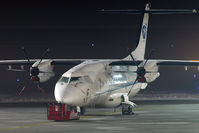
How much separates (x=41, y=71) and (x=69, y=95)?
19.7 feet

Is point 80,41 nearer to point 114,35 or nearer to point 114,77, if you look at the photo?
point 114,35

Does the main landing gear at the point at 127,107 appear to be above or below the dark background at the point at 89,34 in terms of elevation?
below

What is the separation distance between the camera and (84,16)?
75312 millimetres

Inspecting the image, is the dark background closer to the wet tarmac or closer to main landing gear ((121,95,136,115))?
main landing gear ((121,95,136,115))

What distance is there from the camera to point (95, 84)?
108 ft

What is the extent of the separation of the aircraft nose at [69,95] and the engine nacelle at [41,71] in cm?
411

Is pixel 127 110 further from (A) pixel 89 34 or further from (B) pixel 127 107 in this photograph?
(A) pixel 89 34

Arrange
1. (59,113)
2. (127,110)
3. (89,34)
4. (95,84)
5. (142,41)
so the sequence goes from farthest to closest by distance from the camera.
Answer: (89,34) → (142,41) → (127,110) → (95,84) → (59,113)

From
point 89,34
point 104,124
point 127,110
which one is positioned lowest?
point 104,124

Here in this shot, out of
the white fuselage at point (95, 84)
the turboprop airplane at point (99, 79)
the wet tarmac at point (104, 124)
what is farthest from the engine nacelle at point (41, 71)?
the wet tarmac at point (104, 124)

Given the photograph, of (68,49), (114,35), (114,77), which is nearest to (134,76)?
(114,77)

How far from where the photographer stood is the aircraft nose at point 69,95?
30.4 m

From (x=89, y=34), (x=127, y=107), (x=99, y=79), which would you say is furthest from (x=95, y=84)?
(x=89, y=34)

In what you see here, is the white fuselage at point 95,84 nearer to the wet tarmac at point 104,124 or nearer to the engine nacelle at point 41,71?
the wet tarmac at point 104,124
